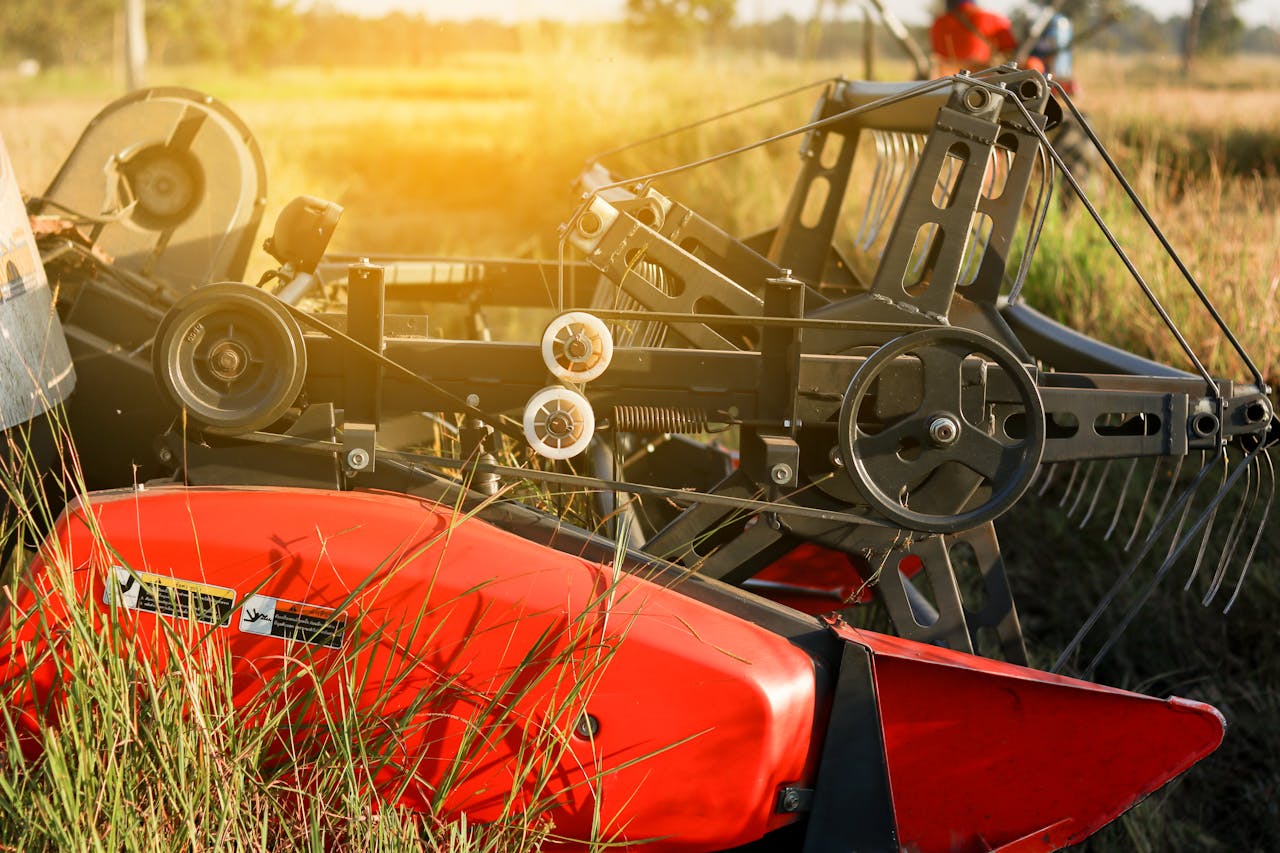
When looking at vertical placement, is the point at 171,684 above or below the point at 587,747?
above

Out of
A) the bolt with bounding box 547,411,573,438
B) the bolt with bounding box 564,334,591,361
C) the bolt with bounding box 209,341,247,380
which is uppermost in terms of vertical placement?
the bolt with bounding box 564,334,591,361

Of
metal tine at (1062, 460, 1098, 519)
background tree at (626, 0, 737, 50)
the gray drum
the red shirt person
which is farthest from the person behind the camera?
background tree at (626, 0, 737, 50)

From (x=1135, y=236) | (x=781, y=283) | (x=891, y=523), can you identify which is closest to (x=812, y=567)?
(x=891, y=523)

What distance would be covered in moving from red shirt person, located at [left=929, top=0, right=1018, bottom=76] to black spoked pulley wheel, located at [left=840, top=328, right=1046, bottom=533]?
808cm

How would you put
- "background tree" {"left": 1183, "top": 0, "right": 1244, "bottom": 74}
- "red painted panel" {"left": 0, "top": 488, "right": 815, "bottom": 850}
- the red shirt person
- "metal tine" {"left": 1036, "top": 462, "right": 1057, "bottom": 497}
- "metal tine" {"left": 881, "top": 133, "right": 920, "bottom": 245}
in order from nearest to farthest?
"red painted panel" {"left": 0, "top": 488, "right": 815, "bottom": 850}, "metal tine" {"left": 1036, "top": 462, "right": 1057, "bottom": 497}, "metal tine" {"left": 881, "top": 133, "right": 920, "bottom": 245}, the red shirt person, "background tree" {"left": 1183, "top": 0, "right": 1244, "bottom": 74}

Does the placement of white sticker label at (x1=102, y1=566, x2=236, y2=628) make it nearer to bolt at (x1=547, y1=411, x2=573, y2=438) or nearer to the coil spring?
bolt at (x1=547, y1=411, x2=573, y2=438)

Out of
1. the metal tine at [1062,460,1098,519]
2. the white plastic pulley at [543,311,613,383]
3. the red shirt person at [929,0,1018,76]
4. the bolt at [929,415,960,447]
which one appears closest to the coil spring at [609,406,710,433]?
the white plastic pulley at [543,311,613,383]

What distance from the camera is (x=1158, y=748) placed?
9.36 feet

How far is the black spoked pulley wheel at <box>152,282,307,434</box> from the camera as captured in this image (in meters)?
2.71

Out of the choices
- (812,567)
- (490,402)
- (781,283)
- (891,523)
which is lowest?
(812,567)

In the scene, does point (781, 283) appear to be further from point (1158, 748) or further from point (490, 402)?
point (1158, 748)

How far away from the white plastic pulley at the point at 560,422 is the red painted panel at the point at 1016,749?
0.73 meters

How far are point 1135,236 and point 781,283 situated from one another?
4.29 metres

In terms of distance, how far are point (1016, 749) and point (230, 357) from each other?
1.93 metres
